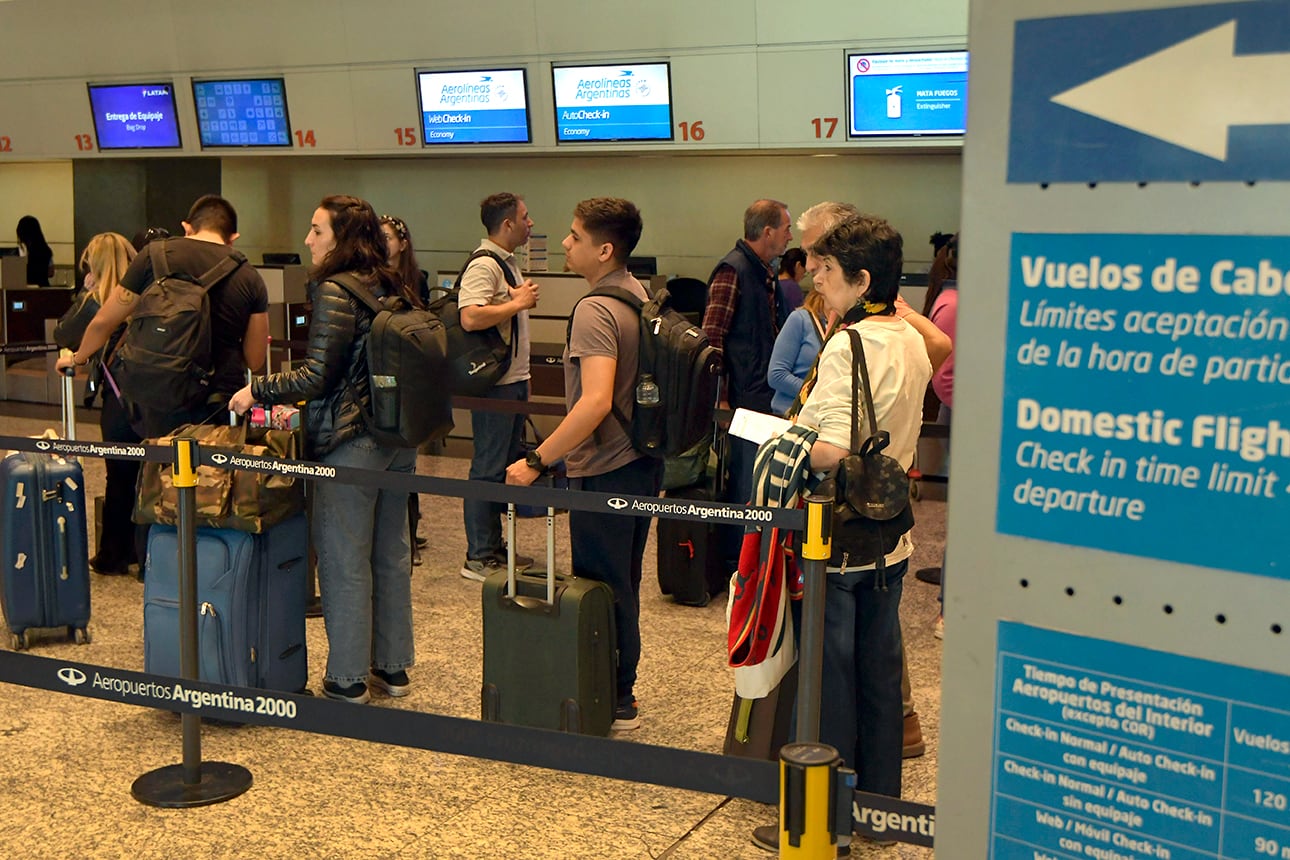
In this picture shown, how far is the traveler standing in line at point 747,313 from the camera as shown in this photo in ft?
19.3

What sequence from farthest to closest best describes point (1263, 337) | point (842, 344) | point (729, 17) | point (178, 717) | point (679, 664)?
point (729, 17) < point (679, 664) < point (178, 717) < point (842, 344) < point (1263, 337)

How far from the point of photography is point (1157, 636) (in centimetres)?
175

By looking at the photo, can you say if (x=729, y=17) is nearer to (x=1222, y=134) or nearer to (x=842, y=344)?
(x=842, y=344)

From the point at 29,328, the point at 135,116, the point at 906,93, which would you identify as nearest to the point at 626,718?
the point at 906,93

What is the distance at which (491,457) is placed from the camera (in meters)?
6.38

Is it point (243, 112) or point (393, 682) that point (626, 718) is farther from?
point (243, 112)

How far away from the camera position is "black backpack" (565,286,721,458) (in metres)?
4.30

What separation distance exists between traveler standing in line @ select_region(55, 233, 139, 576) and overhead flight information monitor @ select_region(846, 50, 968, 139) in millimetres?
4629

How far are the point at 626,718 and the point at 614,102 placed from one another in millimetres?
5989

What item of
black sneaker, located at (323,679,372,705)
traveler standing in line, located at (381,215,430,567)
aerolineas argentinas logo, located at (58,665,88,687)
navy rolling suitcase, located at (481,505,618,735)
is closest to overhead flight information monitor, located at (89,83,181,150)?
traveler standing in line, located at (381,215,430,567)

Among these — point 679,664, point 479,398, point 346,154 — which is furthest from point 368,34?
point 679,664

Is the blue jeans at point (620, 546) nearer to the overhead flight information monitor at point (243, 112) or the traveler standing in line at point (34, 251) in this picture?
the overhead flight information monitor at point (243, 112)

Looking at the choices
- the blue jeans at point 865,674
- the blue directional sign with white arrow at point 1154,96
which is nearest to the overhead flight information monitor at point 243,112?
the blue jeans at point 865,674

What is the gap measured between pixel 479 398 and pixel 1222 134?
478 centimetres
